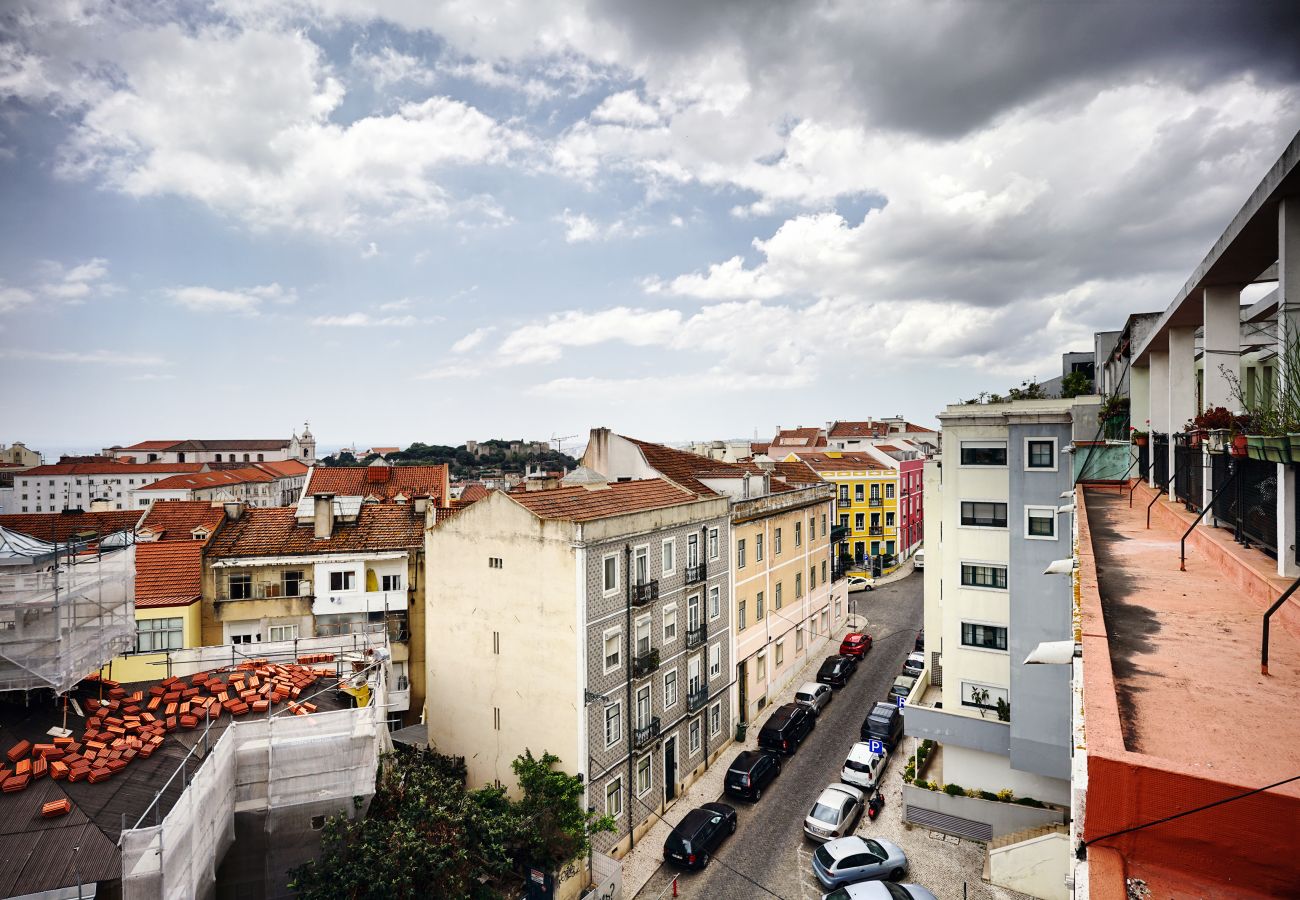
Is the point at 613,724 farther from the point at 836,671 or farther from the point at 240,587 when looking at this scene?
the point at 836,671

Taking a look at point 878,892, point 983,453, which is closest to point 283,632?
point 878,892

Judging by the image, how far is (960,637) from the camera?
2200cm

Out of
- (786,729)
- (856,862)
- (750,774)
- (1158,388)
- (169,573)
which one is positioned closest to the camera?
(1158,388)

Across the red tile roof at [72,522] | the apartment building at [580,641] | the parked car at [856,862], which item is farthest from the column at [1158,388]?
the red tile roof at [72,522]

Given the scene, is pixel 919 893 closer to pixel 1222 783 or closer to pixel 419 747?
pixel 419 747

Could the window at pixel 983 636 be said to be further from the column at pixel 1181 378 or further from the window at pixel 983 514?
the column at pixel 1181 378

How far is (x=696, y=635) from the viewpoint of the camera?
2445 centimetres

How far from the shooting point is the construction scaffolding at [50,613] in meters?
13.3

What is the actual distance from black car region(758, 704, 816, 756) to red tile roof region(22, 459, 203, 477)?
11685 centimetres

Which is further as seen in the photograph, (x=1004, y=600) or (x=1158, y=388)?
(x=1004, y=600)

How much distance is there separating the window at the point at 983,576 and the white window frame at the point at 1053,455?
3.33m

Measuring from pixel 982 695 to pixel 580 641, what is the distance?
41.7 ft

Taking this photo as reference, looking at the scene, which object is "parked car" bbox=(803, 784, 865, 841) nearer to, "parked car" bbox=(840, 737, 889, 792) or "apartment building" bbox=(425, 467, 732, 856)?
"parked car" bbox=(840, 737, 889, 792)

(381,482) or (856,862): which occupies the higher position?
(381,482)
